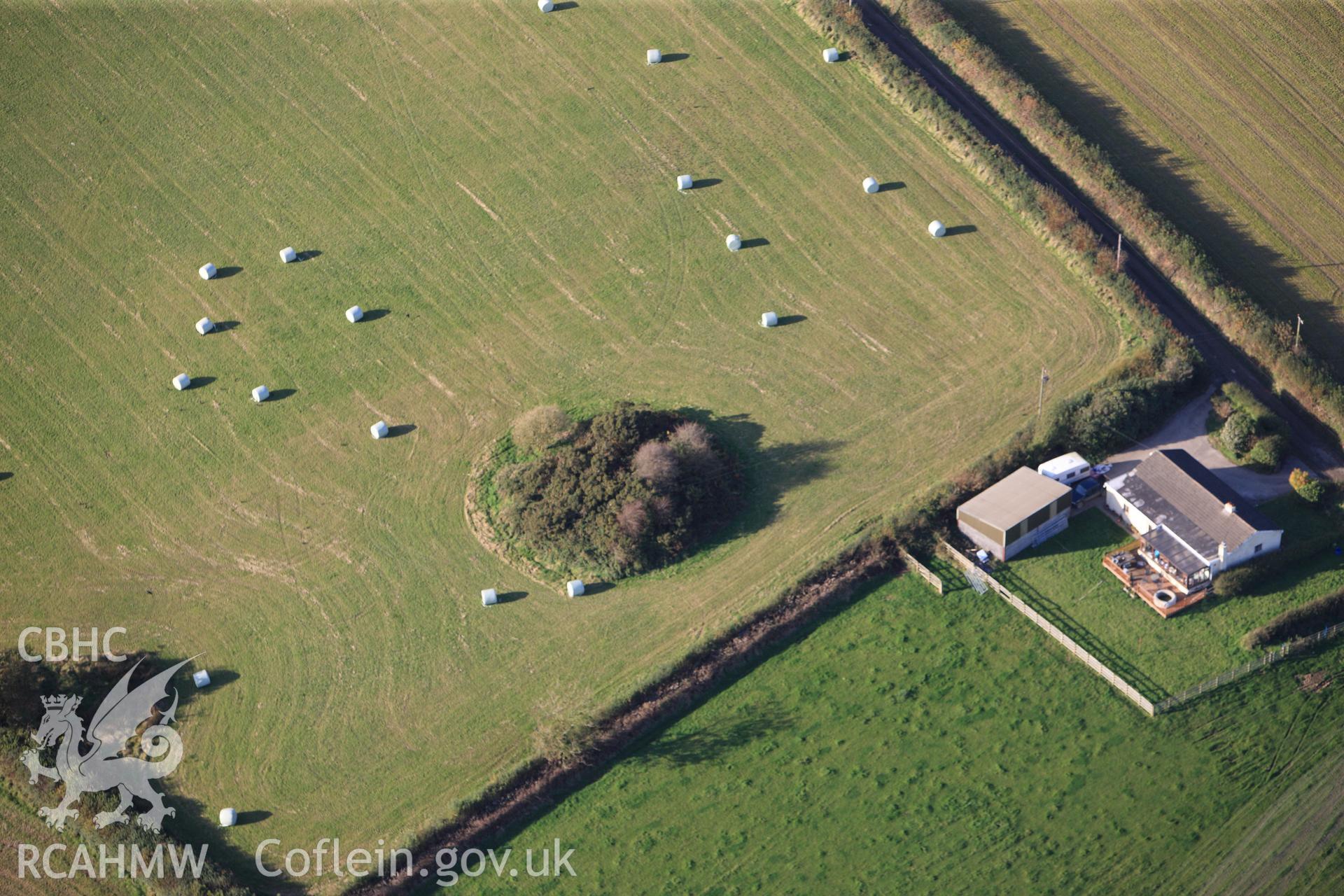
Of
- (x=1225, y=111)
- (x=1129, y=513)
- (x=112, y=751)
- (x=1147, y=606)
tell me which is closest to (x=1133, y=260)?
(x=1225, y=111)

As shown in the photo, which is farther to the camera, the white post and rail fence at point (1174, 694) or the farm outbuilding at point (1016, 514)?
the farm outbuilding at point (1016, 514)

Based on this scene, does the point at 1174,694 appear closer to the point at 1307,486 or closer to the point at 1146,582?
the point at 1146,582

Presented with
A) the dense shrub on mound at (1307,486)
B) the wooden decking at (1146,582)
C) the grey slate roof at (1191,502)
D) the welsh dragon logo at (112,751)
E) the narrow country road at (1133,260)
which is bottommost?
the welsh dragon logo at (112,751)

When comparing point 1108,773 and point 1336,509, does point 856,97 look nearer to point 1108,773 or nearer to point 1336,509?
point 1336,509

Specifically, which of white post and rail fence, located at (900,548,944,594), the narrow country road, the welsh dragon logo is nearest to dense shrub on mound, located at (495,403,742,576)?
white post and rail fence, located at (900,548,944,594)

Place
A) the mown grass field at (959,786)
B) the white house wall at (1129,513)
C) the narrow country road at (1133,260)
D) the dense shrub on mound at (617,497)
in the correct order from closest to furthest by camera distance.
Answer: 1. the mown grass field at (959,786)
2. the white house wall at (1129,513)
3. the dense shrub on mound at (617,497)
4. the narrow country road at (1133,260)

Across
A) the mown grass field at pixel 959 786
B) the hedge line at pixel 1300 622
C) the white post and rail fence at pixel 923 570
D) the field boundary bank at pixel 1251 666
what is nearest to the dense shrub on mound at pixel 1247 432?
the hedge line at pixel 1300 622

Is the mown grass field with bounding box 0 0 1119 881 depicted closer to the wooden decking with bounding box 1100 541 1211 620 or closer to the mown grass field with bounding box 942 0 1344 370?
the wooden decking with bounding box 1100 541 1211 620

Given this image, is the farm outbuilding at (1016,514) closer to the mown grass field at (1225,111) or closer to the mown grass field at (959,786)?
the mown grass field at (959,786)
